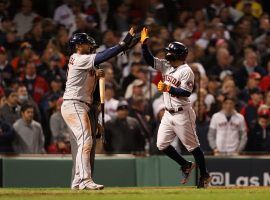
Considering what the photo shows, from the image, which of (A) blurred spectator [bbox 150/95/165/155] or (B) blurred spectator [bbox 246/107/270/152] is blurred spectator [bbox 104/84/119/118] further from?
(B) blurred spectator [bbox 246/107/270/152]

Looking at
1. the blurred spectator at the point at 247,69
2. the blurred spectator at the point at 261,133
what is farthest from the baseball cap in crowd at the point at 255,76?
the blurred spectator at the point at 261,133

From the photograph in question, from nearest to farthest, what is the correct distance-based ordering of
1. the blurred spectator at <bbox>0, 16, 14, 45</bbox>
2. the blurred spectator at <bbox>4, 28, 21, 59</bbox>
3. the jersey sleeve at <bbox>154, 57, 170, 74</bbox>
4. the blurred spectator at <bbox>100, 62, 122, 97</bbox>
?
the jersey sleeve at <bbox>154, 57, 170, 74</bbox> < the blurred spectator at <bbox>100, 62, 122, 97</bbox> < the blurred spectator at <bbox>4, 28, 21, 59</bbox> < the blurred spectator at <bbox>0, 16, 14, 45</bbox>

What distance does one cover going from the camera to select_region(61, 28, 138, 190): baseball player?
12.6m

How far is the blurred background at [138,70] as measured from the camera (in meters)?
16.8

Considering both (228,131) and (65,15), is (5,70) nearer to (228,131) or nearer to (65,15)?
(65,15)

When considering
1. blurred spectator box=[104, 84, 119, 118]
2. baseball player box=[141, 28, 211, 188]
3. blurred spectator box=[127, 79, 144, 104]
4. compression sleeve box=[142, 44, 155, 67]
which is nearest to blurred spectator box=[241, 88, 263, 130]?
blurred spectator box=[127, 79, 144, 104]

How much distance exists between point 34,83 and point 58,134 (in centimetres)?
149

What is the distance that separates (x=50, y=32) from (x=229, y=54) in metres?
3.46

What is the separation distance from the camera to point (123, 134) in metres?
17.0

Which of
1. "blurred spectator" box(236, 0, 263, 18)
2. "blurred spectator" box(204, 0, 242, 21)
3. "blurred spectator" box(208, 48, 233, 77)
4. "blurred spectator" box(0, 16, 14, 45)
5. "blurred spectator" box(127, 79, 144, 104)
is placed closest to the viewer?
"blurred spectator" box(127, 79, 144, 104)

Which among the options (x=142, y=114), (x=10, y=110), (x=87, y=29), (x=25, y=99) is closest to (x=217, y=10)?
(x=87, y=29)

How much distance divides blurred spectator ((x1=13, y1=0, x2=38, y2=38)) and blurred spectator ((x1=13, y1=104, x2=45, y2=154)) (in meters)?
3.90

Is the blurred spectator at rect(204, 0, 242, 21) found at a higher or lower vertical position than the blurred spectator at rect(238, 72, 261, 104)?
higher

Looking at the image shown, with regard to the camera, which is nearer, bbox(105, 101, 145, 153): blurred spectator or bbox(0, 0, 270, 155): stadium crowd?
bbox(0, 0, 270, 155): stadium crowd
